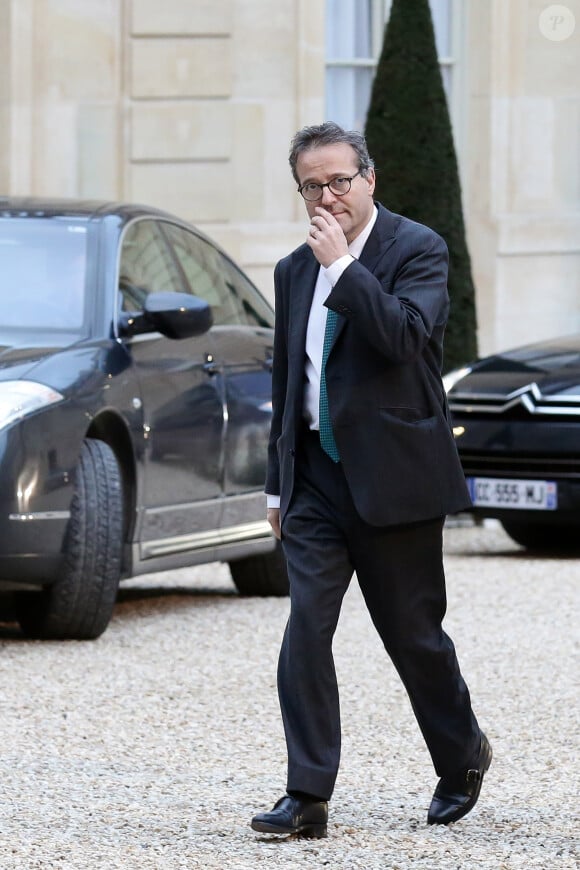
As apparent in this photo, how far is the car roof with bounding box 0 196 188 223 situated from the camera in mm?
8266

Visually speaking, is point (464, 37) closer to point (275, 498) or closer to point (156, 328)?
point (156, 328)

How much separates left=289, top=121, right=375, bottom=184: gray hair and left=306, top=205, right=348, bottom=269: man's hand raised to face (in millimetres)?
129

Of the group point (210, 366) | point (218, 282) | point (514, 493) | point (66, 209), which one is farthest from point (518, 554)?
point (66, 209)

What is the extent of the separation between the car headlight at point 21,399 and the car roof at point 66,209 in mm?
1312

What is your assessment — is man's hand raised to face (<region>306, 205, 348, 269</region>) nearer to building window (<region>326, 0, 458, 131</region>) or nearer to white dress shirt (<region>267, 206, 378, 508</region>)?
white dress shirt (<region>267, 206, 378, 508</region>)

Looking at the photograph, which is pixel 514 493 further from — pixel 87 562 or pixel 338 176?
pixel 338 176

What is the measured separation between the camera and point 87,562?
730cm

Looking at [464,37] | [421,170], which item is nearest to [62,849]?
[421,170]

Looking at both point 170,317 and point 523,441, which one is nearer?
point 170,317

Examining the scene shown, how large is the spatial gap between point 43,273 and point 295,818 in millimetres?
3840

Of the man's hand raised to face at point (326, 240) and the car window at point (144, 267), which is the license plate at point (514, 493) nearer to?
the car window at point (144, 267)

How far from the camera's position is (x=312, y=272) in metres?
4.70

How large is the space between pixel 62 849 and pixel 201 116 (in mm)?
12401

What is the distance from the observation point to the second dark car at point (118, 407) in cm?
714
